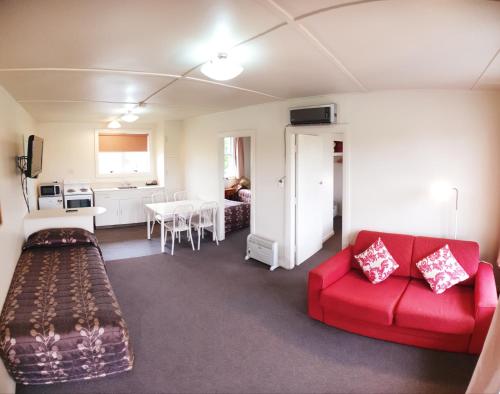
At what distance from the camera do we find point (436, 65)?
8.00 feet

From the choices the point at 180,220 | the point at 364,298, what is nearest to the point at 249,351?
the point at 364,298

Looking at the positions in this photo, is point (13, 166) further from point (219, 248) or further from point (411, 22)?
point (411, 22)

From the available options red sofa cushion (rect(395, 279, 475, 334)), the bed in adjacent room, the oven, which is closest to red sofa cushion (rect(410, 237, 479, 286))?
red sofa cushion (rect(395, 279, 475, 334))

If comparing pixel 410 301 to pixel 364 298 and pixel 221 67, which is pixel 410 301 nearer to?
pixel 364 298

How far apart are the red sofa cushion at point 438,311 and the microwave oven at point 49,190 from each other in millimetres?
6335

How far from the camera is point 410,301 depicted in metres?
2.87

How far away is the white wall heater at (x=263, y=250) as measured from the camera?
4.67 m

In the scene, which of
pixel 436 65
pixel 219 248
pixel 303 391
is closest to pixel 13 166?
pixel 219 248

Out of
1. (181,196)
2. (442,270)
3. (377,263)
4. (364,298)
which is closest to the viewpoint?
(364,298)

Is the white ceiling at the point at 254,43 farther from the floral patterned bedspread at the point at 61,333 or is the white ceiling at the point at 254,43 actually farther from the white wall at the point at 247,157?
the white wall at the point at 247,157

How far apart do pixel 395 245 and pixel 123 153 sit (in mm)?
6355

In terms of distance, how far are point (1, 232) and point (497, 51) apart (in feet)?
12.3

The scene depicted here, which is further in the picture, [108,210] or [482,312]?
[108,210]

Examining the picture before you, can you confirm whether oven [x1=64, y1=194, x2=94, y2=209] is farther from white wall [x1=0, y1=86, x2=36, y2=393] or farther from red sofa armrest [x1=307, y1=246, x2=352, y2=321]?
red sofa armrest [x1=307, y1=246, x2=352, y2=321]
